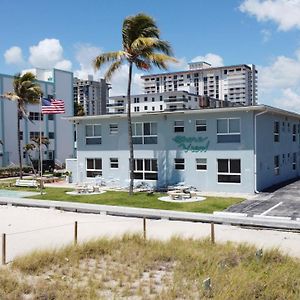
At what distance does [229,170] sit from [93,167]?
11.5 metres

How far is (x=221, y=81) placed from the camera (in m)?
183

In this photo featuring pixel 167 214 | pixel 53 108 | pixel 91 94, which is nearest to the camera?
pixel 167 214

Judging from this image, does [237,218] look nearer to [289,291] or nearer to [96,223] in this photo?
[96,223]

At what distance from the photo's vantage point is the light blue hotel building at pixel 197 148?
96.4 ft

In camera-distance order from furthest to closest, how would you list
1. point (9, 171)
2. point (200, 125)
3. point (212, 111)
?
point (9, 171) → point (200, 125) → point (212, 111)

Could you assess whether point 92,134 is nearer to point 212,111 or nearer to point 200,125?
point 200,125

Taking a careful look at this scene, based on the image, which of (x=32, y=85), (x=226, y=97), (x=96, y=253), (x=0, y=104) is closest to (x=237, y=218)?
(x=96, y=253)

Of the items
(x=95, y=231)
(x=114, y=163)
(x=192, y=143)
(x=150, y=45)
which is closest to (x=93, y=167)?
(x=114, y=163)

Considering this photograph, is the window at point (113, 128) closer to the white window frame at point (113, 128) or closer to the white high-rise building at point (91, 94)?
the white window frame at point (113, 128)

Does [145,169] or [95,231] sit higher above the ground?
[145,169]

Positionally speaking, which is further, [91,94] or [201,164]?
[91,94]

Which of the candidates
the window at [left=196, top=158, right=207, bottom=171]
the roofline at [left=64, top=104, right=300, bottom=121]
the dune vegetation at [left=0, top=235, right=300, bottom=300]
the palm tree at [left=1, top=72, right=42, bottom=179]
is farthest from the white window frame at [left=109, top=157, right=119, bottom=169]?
the dune vegetation at [left=0, top=235, right=300, bottom=300]

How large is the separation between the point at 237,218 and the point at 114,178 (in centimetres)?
1642

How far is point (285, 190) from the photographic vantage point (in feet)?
98.2
